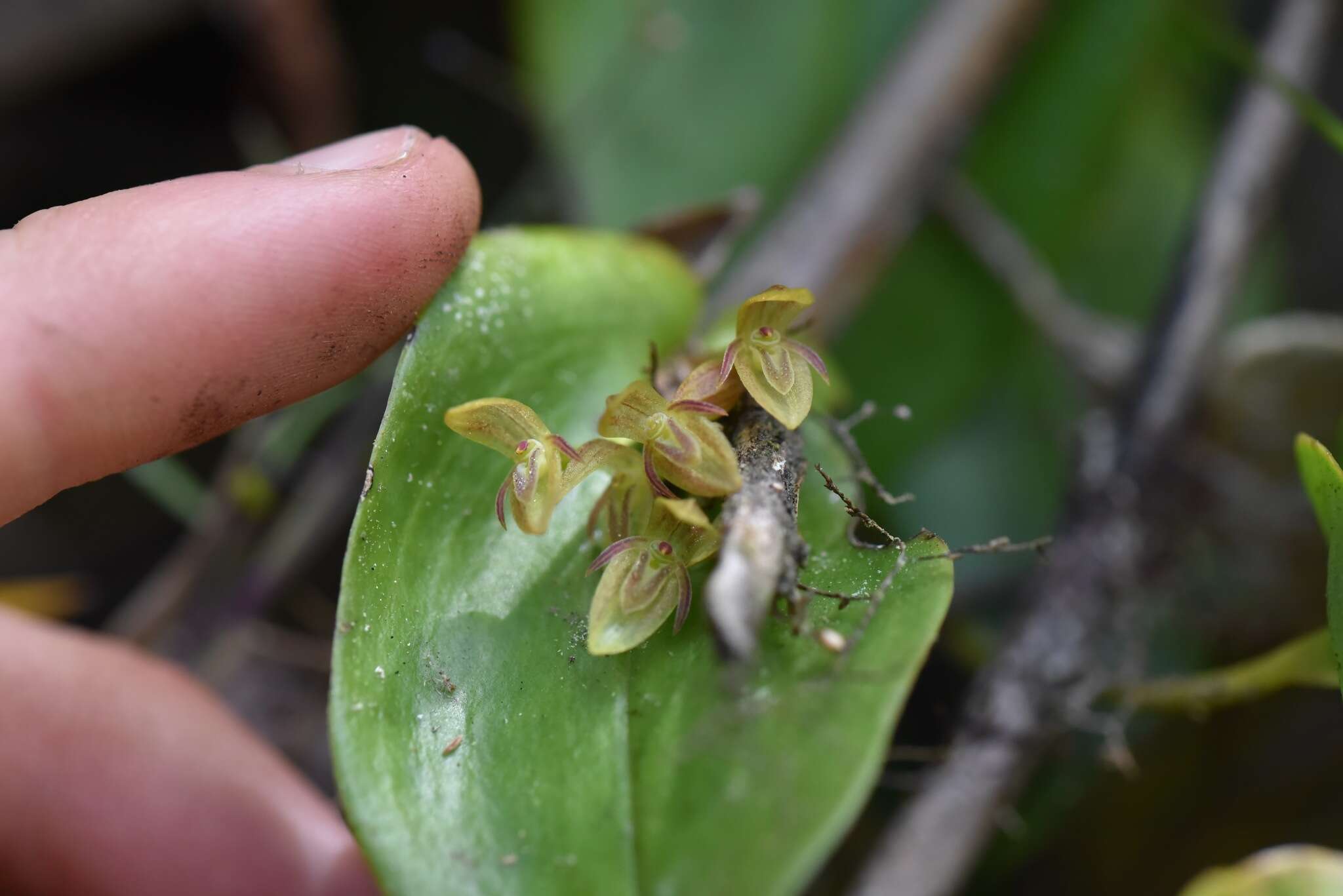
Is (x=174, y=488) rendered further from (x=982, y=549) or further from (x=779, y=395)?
(x=982, y=549)

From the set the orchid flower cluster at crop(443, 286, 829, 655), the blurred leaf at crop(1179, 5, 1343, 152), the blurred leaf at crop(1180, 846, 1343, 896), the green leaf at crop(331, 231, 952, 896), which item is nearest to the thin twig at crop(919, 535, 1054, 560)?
the green leaf at crop(331, 231, 952, 896)

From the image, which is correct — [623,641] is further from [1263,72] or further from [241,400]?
[1263,72]

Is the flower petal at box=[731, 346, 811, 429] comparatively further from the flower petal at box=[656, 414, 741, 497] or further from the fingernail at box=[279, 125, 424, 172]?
the fingernail at box=[279, 125, 424, 172]

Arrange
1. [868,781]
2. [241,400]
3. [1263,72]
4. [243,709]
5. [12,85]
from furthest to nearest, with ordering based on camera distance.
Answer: [12,85] → [243,709] → [1263,72] → [241,400] → [868,781]

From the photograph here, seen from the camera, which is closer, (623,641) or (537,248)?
(623,641)

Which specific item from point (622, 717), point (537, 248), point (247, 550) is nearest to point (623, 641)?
point (622, 717)

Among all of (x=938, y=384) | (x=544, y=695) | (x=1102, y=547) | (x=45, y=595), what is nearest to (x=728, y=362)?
(x=544, y=695)

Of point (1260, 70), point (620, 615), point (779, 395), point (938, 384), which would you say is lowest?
point (938, 384)
